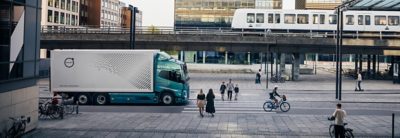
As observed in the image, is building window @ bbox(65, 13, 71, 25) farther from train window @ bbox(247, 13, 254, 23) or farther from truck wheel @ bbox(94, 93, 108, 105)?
truck wheel @ bbox(94, 93, 108, 105)

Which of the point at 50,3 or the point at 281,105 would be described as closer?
the point at 281,105

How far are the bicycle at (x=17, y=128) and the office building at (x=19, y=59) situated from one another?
0.70ft

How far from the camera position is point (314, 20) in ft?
167

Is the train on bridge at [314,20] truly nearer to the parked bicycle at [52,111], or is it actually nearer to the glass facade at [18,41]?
the parked bicycle at [52,111]

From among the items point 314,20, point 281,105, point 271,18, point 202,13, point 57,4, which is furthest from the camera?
point 202,13

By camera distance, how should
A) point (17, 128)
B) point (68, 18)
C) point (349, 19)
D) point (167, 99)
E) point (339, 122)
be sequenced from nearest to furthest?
point (339, 122) < point (17, 128) < point (167, 99) < point (349, 19) < point (68, 18)

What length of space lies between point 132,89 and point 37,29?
33.2 feet

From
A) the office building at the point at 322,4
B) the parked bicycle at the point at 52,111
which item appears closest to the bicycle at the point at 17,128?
the parked bicycle at the point at 52,111

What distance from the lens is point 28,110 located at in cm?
1650

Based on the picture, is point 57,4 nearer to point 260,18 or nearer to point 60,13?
point 60,13

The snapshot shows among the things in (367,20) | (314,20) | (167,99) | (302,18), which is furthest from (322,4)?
(167,99)

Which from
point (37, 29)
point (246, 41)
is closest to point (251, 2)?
point (246, 41)

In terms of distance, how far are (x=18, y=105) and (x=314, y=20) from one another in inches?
1620

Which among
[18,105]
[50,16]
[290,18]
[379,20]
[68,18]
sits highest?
[68,18]
